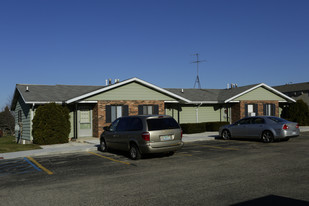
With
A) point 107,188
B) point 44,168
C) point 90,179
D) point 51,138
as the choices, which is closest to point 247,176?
point 107,188

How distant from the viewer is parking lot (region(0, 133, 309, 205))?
6.05m

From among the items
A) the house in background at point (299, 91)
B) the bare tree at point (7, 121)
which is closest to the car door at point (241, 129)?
the house in background at point (299, 91)

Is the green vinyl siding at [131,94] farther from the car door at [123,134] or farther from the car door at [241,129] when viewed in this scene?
the car door at [123,134]

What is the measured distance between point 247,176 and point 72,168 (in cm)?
549

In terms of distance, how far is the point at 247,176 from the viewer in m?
7.86

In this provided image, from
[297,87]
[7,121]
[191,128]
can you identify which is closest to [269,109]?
[191,128]

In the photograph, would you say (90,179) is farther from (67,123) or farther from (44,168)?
(67,123)

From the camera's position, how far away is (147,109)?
909 inches

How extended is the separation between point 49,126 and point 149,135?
986 centimetres

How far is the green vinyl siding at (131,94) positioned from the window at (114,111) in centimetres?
65

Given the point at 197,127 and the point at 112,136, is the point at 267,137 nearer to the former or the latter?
the point at 112,136

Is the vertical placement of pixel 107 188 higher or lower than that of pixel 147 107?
lower

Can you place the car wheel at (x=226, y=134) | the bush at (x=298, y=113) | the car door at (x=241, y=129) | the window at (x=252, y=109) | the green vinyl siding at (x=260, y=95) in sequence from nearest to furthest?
1. the car door at (x=241, y=129)
2. the car wheel at (x=226, y=134)
3. the green vinyl siding at (x=260, y=95)
4. the window at (x=252, y=109)
5. the bush at (x=298, y=113)

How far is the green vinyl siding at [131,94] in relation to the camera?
2164cm
